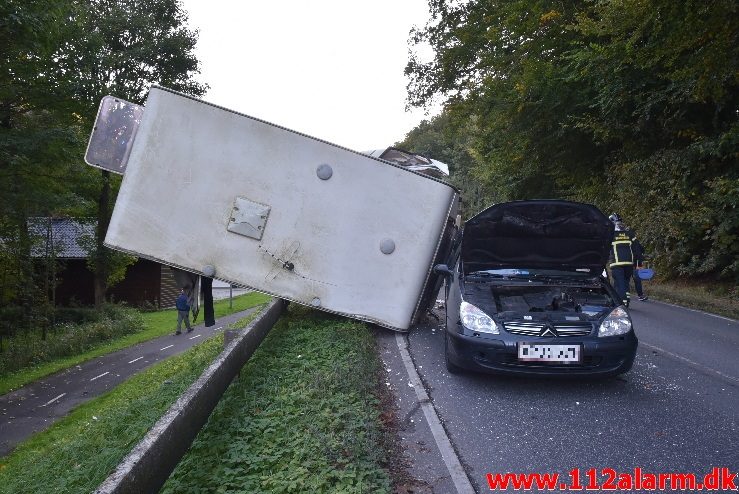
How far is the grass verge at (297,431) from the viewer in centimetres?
344

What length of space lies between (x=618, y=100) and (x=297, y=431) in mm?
12838

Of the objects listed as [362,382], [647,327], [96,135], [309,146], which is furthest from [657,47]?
[96,135]

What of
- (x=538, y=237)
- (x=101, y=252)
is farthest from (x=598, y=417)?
(x=101, y=252)

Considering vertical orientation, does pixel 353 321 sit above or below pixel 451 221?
below

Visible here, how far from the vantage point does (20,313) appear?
22469mm

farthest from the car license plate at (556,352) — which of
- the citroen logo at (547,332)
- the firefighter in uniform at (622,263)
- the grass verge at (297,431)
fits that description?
the firefighter in uniform at (622,263)

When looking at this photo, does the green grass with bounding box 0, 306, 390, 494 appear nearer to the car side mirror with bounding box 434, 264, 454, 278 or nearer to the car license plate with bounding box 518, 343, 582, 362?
the car side mirror with bounding box 434, 264, 454, 278

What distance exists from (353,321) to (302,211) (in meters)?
1.85

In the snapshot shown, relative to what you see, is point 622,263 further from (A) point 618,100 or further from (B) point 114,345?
(B) point 114,345

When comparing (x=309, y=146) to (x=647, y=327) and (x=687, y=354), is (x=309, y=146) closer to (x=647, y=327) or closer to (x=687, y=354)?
(x=687, y=354)

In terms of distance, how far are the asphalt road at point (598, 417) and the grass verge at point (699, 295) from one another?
4.58m

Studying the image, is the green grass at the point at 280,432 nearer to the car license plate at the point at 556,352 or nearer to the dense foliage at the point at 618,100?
the car license plate at the point at 556,352

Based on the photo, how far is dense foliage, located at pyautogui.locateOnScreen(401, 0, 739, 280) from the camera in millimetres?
10500

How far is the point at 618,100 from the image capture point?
13.8m
